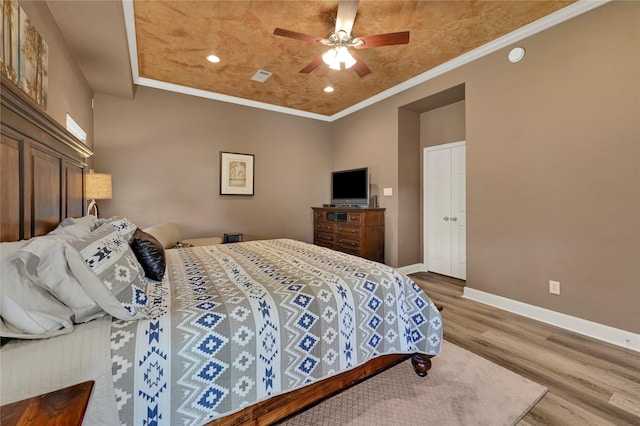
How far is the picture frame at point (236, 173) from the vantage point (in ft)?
14.3

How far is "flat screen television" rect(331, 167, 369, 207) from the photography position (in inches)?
173

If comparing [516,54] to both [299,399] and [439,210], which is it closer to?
[439,210]

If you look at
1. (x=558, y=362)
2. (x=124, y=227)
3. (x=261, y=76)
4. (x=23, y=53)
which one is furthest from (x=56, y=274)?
(x=261, y=76)

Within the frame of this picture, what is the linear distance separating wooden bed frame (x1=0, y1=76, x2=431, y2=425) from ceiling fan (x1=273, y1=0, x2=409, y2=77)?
180cm

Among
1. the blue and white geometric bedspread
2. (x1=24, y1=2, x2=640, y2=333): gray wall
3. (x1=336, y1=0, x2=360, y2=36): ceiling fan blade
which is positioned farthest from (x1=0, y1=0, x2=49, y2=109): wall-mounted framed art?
(x1=336, y1=0, x2=360, y2=36): ceiling fan blade

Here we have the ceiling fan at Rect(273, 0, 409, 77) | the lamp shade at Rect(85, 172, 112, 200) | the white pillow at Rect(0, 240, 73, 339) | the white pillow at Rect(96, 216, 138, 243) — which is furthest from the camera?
the lamp shade at Rect(85, 172, 112, 200)

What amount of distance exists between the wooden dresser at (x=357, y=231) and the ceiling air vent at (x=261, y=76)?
7.51ft

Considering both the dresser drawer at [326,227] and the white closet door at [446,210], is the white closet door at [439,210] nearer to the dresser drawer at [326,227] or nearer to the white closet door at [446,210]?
the white closet door at [446,210]

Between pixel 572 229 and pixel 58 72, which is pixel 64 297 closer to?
pixel 58 72

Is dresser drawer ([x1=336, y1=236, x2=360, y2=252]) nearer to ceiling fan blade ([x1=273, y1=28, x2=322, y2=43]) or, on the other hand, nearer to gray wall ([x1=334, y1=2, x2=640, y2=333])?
gray wall ([x1=334, y1=2, x2=640, y2=333])

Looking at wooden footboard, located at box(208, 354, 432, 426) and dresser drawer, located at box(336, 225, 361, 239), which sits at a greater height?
dresser drawer, located at box(336, 225, 361, 239)

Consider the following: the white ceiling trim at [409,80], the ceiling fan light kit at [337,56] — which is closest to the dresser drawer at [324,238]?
the white ceiling trim at [409,80]

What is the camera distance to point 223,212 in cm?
438

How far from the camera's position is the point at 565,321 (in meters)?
2.47
